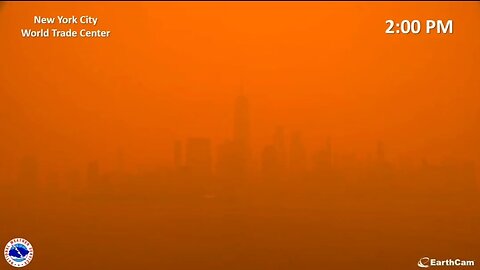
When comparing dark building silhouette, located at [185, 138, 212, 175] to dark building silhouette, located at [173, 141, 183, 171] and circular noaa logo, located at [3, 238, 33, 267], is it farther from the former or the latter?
circular noaa logo, located at [3, 238, 33, 267]

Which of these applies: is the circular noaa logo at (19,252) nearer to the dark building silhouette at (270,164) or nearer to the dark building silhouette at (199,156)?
the dark building silhouette at (199,156)

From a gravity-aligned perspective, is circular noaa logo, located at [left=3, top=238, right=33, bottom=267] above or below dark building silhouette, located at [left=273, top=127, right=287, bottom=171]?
below

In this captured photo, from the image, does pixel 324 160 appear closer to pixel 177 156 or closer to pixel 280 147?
pixel 280 147

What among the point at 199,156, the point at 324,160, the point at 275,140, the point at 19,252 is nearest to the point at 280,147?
the point at 275,140

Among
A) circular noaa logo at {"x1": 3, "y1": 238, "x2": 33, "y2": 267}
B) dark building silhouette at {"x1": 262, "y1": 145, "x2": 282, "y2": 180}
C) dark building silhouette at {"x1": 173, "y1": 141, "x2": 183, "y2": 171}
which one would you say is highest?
dark building silhouette at {"x1": 173, "y1": 141, "x2": 183, "y2": 171}

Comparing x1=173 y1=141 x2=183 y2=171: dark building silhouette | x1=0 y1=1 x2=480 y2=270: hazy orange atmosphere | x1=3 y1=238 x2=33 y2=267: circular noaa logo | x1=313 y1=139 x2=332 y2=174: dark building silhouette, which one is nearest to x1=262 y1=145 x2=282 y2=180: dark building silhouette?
x1=0 y1=1 x2=480 y2=270: hazy orange atmosphere

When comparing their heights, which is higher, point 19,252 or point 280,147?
point 280,147

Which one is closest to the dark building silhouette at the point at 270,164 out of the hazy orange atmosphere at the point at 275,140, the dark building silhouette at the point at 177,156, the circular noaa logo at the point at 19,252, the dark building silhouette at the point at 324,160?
Result: the hazy orange atmosphere at the point at 275,140

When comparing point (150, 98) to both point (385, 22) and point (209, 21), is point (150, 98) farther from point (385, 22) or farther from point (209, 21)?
point (385, 22)
